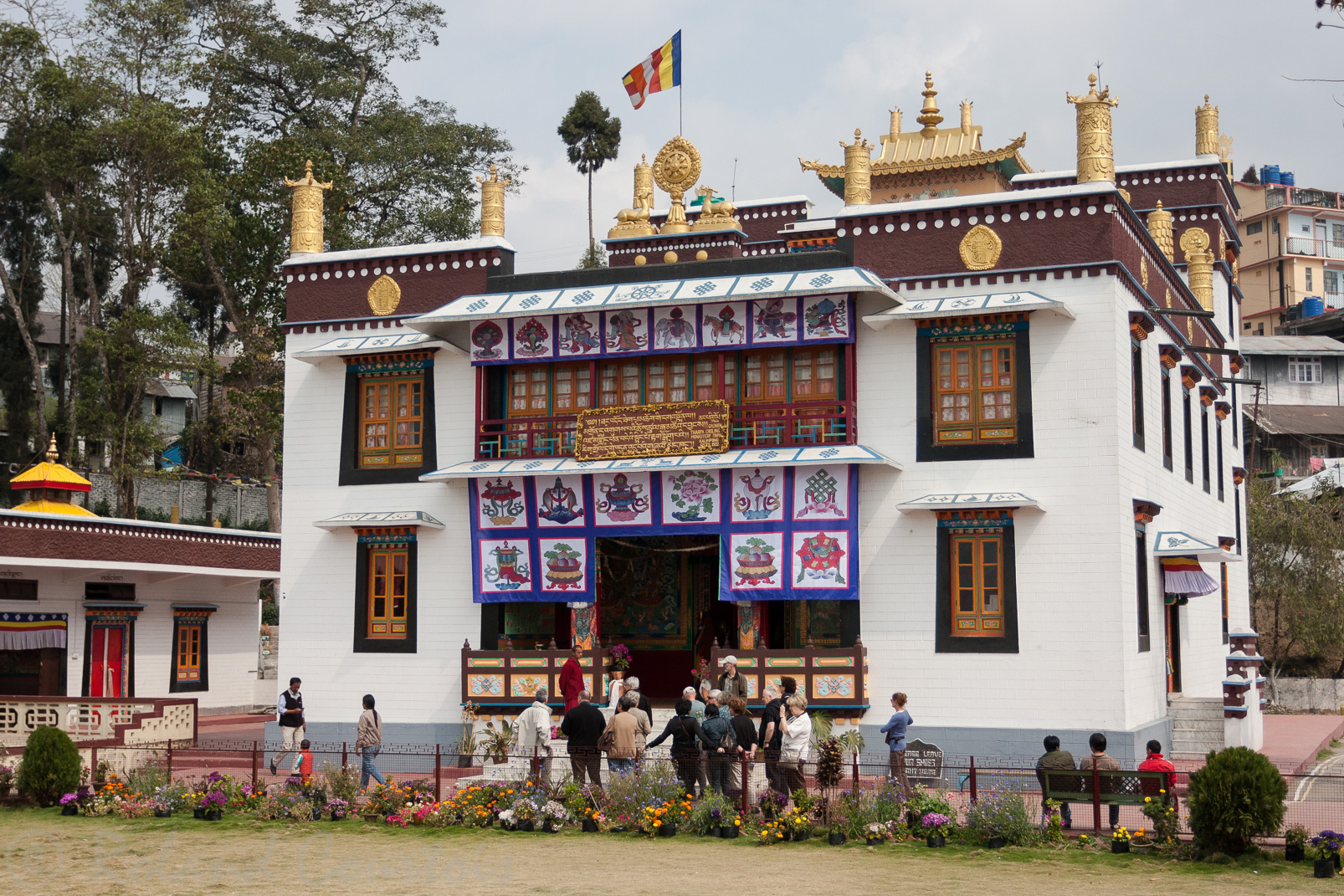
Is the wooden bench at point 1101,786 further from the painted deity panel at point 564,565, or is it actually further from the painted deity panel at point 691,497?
the painted deity panel at point 564,565

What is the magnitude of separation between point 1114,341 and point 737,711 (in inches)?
325

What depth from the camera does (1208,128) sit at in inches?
1241

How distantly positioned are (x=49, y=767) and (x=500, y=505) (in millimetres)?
7908

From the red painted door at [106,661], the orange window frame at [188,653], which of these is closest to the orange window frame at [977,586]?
the red painted door at [106,661]

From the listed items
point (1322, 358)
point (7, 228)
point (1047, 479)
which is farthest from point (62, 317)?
point (1322, 358)

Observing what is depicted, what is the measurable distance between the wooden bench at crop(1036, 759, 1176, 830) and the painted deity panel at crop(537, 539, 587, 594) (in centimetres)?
958

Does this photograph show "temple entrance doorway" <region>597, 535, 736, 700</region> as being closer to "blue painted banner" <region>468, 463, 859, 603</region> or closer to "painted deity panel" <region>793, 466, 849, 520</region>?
"blue painted banner" <region>468, 463, 859, 603</region>

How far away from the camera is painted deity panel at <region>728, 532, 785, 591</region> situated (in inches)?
863

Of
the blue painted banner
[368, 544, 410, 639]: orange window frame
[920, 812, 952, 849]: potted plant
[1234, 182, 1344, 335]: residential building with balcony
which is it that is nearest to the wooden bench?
[920, 812, 952, 849]: potted plant

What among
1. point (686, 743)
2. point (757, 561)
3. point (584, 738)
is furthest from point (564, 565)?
point (686, 743)

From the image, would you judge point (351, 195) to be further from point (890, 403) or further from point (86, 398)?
point (890, 403)

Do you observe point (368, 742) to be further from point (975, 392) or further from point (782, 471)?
point (975, 392)

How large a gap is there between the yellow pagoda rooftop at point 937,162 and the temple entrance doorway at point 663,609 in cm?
1213

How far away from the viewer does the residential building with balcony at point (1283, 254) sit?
7544cm
